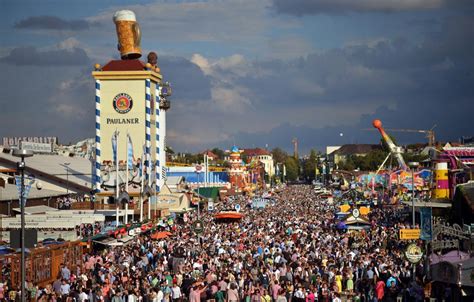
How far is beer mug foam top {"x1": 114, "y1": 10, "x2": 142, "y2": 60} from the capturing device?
82.2 metres

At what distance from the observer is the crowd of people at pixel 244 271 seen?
24656 millimetres

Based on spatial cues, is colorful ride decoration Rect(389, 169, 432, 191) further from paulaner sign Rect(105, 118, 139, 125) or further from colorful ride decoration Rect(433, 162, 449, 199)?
paulaner sign Rect(105, 118, 139, 125)

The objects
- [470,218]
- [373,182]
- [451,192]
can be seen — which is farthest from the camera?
[373,182]

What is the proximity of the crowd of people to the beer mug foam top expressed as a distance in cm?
3843

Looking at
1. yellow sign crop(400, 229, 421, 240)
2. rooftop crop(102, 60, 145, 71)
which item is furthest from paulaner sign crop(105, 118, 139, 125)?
yellow sign crop(400, 229, 421, 240)

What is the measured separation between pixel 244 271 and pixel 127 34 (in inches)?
2221

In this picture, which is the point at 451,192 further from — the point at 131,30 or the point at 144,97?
the point at 131,30

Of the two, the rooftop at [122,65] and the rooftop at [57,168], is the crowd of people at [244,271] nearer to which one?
the rooftop at [57,168]

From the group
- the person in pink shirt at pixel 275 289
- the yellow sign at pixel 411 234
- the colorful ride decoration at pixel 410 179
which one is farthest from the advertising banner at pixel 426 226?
the colorful ride decoration at pixel 410 179

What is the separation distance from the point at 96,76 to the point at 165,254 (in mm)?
42633

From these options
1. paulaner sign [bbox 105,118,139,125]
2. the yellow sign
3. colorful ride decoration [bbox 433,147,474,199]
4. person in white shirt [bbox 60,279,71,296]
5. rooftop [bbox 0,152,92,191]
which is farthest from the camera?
paulaner sign [bbox 105,118,139,125]

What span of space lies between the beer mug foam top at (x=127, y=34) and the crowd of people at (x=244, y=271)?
1513 inches

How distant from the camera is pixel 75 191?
68812 millimetres

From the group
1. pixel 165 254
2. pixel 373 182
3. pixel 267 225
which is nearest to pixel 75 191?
pixel 267 225
